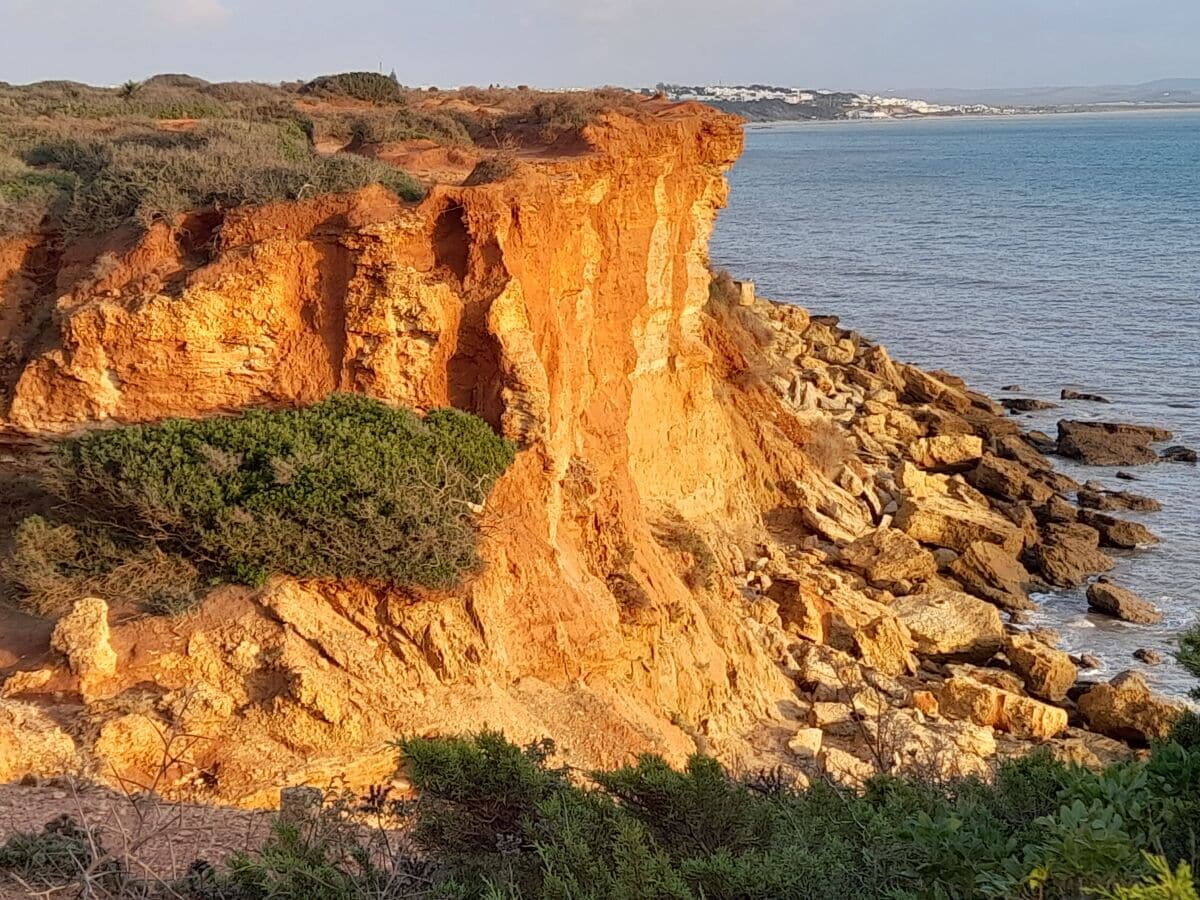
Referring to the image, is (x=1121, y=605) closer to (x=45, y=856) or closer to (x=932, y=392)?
(x=932, y=392)

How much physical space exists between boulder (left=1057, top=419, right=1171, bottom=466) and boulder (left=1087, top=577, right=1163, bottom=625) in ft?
27.1

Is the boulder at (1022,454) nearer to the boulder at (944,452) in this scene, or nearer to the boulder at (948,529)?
the boulder at (944,452)

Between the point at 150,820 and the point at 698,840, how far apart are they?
4.01 metres

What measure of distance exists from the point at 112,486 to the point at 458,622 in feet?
11.2

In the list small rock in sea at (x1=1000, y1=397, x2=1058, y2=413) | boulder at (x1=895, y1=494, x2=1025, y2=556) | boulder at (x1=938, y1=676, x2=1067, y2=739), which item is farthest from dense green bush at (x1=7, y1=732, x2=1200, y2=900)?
small rock in sea at (x1=1000, y1=397, x2=1058, y2=413)

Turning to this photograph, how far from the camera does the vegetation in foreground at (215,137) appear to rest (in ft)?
40.6

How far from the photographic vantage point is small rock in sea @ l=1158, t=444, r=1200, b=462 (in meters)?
27.2

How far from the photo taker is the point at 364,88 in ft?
78.8

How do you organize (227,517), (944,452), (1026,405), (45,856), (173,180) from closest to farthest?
(45,856) → (227,517) → (173,180) → (944,452) → (1026,405)

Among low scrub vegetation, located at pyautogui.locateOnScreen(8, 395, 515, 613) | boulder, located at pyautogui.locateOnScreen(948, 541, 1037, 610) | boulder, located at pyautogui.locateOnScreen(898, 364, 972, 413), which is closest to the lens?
low scrub vegetation, located at pyautogui.locateOnScreen(8, 395, 515, 613)

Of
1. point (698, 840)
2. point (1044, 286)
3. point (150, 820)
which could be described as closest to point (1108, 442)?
point (1044, 286)

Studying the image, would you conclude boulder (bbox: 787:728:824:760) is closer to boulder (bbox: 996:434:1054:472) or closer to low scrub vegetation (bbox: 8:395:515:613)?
low scrub vegetation (bbox: 8:395:515:613)

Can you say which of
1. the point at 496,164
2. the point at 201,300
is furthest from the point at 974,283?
the point at 201,300

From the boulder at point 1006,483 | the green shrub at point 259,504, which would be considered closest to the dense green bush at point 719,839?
the green shrub at point 259,504
